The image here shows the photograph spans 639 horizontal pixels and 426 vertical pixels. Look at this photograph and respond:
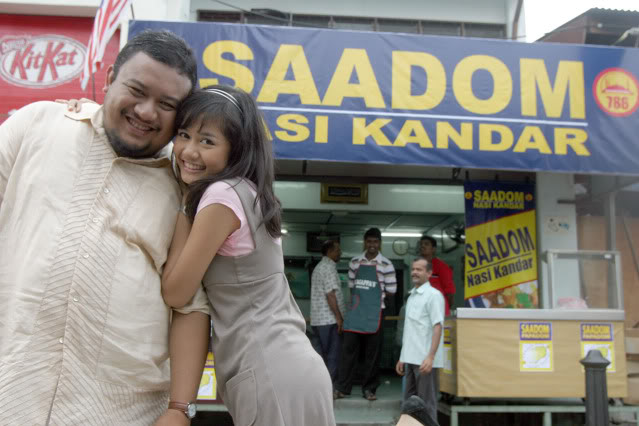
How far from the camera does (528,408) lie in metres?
5.87

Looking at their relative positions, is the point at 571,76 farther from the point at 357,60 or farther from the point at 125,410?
the point at 125,410

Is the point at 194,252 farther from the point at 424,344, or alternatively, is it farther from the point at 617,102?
the point at 617,102

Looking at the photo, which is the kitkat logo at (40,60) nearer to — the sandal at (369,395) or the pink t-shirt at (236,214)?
the sandal at (369,395)

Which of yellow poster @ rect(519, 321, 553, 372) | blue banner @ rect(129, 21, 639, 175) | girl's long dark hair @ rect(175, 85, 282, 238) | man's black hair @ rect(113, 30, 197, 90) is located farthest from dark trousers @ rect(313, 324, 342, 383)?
man's black hair @ rect(113, 30, 197, 90)

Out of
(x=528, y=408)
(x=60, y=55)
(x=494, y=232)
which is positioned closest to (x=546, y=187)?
(x=494, y=232)

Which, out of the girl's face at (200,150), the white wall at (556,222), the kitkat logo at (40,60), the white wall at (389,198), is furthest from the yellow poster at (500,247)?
the girl's face at (200,150)

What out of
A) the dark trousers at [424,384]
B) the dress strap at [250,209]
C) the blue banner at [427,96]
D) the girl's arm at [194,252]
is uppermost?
the blue banner at [427,96]

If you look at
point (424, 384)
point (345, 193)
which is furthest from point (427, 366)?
point (345, 193)

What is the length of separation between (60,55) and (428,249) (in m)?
5.20

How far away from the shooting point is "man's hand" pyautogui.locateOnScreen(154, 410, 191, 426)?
145cm

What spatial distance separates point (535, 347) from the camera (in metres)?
5.84

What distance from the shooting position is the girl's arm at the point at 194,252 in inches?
59.3

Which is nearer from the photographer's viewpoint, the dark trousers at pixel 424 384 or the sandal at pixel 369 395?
the dark trousers at pixel 424 384

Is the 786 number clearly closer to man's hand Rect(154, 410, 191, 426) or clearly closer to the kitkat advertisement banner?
the kitkat advertisement banner
